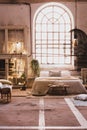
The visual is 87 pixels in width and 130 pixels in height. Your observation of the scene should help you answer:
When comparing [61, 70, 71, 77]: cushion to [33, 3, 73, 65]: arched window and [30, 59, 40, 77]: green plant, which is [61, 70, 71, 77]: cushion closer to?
[33, 3, 73, 65]: arched window

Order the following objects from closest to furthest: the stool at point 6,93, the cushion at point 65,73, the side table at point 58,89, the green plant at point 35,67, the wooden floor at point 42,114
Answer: the wooden floor at point 42,114, the stool at point 6,93, the side table at point 58,89, the cushion at point 65,73, the green plant at point 35,67

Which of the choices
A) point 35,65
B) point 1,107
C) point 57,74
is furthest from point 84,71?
point 1,107

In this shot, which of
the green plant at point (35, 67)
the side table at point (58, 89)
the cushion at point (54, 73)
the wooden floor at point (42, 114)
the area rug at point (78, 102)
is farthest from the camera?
the green plant at point (35, 67)

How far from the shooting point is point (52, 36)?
15.5 meters

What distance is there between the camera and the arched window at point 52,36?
15.3 metres

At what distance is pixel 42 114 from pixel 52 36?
24.8 feet

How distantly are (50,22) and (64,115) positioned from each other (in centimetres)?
785

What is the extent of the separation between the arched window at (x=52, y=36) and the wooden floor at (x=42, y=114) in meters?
4.47

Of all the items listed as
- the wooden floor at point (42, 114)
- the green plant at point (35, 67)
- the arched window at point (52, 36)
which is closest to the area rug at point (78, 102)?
the wooden floor at point (42, 114)

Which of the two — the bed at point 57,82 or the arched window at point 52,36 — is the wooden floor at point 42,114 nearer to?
the bed at point 57,82

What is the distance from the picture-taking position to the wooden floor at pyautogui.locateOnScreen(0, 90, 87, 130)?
276 inches

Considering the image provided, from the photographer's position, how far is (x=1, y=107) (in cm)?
943

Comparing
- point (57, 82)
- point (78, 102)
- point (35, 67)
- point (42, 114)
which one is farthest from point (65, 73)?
point (42, 114)

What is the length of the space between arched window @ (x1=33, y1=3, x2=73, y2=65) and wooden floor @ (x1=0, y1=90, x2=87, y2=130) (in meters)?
4.47
